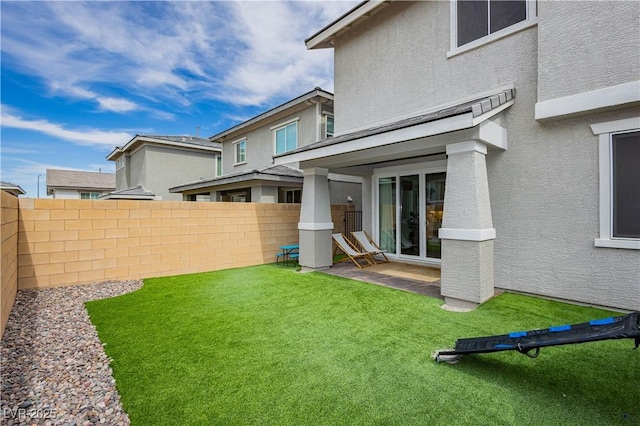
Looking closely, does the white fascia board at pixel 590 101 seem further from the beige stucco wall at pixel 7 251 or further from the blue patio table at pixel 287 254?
the beige stucco wall at pixel 7 251

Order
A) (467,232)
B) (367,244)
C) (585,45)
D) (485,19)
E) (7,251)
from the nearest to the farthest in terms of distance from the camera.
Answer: (7,251) < (585,45) < (467,232) < (485,19) < (367,244)

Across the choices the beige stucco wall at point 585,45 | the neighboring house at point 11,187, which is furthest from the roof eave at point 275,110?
the neighboring house at point 11,187

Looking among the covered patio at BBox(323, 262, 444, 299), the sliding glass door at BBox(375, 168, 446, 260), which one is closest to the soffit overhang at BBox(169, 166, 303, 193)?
the sliding glass door at BBox(375, 168, 446, 260)

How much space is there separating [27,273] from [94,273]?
4.26ft

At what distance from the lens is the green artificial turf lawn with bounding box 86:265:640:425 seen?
2984 mm

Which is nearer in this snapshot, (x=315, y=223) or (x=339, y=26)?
(x=315, y=223)

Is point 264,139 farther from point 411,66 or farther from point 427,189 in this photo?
point 427,189

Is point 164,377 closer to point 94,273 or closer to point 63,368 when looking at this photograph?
point 63,368

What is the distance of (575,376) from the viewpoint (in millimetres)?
3549

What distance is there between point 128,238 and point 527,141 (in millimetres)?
10425

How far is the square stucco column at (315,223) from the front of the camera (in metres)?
9.57

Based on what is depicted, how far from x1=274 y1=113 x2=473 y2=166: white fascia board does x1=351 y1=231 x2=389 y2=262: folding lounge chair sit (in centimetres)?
335

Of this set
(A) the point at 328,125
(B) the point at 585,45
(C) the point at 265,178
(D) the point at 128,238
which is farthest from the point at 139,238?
(B) the point at 585,45

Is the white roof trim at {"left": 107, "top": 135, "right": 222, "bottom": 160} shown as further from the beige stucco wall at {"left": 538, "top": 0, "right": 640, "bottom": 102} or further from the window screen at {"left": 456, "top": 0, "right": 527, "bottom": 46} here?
the beige stucco wall at {"left": 538, "top": 0, "right": 640, "bottom": 102}
